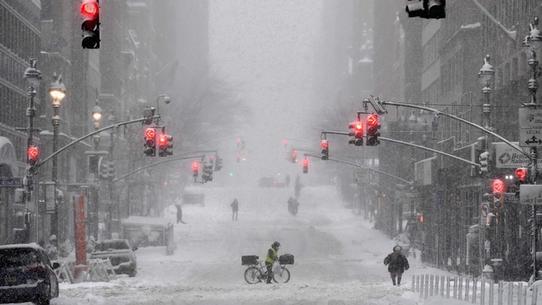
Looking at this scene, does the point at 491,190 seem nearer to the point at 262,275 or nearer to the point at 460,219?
the point at 262,275

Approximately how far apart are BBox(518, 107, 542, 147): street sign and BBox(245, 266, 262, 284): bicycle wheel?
54.1 ft

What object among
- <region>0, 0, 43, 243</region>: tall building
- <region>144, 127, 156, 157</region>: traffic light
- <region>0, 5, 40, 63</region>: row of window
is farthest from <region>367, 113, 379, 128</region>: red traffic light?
<region>0, 5, 40, 63</region>: row of window

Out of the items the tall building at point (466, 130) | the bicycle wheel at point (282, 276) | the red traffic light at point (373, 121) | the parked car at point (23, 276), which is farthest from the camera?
the tall building at point (466, 130)

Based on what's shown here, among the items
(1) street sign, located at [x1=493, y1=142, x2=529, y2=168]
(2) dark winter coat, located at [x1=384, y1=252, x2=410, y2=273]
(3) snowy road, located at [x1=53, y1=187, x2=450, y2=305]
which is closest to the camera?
(3) snowy road, located at [x1=53, y1=187, x2=450, y2=305]

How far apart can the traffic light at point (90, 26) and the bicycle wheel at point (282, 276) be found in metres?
29.2

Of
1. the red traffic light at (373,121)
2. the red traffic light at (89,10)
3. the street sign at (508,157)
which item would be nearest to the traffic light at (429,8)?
the red traffic light at (89,10)

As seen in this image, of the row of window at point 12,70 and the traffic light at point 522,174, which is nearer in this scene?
the traffic light at point 522,174

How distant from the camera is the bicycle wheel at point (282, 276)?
45.6 metres

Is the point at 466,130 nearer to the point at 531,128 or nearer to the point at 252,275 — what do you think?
the point at 252,275

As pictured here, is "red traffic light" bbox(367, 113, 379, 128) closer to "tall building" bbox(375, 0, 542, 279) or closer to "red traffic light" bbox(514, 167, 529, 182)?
"tall building" bbox(375, 0, 542, 279)

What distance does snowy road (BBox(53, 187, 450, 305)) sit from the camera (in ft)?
113

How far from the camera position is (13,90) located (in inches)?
2434

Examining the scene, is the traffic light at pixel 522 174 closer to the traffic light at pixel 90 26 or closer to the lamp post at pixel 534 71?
the lamp post at pixel 534 71

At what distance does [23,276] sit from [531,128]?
1377cm
